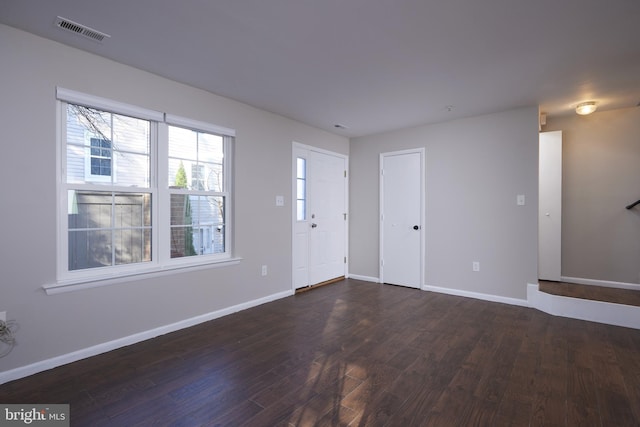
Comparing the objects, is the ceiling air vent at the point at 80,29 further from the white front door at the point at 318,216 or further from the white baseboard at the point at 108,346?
the white front door at the point at 318,216

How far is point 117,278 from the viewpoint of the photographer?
2693mm

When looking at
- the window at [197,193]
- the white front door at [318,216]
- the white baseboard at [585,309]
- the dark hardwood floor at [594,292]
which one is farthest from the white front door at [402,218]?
the window at [197,193]

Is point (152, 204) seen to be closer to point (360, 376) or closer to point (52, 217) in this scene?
point (52, 217)

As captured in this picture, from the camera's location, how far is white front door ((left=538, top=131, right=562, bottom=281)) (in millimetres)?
4391

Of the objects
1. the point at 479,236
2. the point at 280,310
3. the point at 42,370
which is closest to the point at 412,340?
the point at 280,310

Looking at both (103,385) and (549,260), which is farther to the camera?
(549,260)

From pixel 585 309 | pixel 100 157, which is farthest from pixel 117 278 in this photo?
pixel 585 309

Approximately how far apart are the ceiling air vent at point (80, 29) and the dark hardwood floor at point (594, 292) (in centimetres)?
515

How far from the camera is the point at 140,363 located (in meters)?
2.44

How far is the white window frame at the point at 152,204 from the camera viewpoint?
2.46m

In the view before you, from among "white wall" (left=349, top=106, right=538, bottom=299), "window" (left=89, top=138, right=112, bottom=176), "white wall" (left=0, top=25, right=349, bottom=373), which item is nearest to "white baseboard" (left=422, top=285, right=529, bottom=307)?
"white wall" (left=349, top=106, right=538, bottom=299)

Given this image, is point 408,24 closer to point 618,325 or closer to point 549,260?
point 618,325

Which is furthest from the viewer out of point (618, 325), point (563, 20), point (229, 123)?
point (229, 123)

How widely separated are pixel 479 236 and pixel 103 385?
14.1 feet
